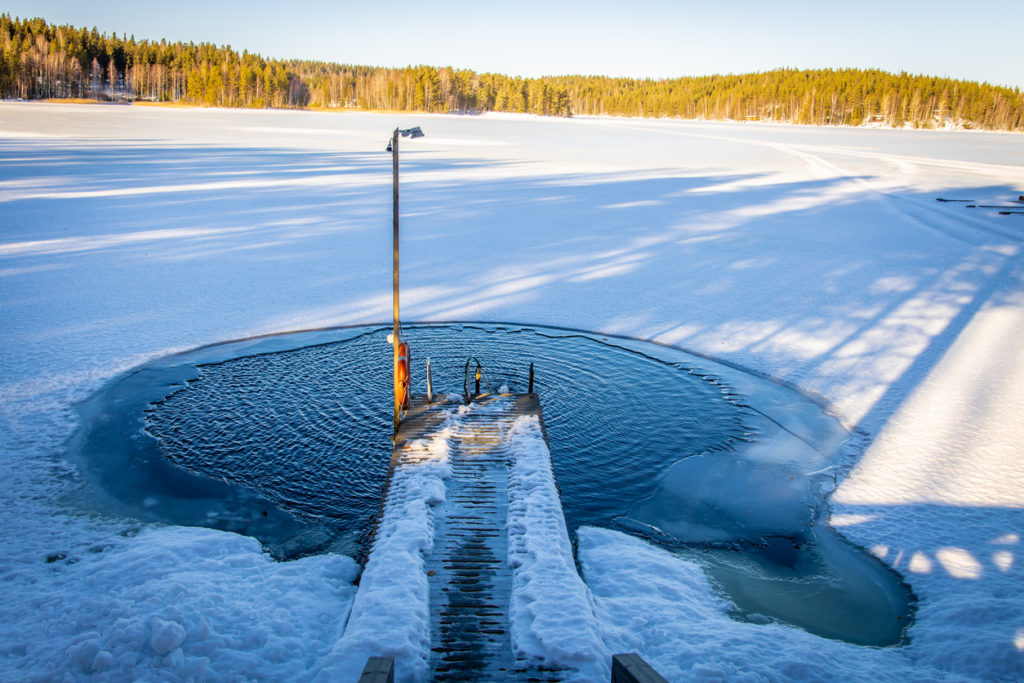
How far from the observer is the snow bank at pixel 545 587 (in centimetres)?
404

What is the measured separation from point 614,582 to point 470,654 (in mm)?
1458

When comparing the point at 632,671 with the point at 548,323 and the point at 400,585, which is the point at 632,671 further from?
the point at 548,323

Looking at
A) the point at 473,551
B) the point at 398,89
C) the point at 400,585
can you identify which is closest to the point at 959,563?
the point at 473,551

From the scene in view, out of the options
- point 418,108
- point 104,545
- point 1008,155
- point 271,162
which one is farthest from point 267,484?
point 418,108

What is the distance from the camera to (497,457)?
661 cm

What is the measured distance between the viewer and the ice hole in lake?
539 cm

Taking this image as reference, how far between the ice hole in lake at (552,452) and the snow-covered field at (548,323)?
0.32 meters

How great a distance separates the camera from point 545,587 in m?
4.62

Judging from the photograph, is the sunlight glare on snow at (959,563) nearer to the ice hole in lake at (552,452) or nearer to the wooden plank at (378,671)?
the ice hole in lake at (552,452)

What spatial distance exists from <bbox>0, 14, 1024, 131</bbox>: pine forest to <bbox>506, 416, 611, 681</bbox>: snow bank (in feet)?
378

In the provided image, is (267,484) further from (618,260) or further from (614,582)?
(618,260)

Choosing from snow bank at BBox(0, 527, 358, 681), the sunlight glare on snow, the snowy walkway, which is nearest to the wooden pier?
the snowy walkway

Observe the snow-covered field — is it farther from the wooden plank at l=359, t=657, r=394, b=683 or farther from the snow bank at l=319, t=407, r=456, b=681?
the wooden plank at l=359, t=657, r=394, b=683

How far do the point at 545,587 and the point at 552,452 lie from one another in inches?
103
